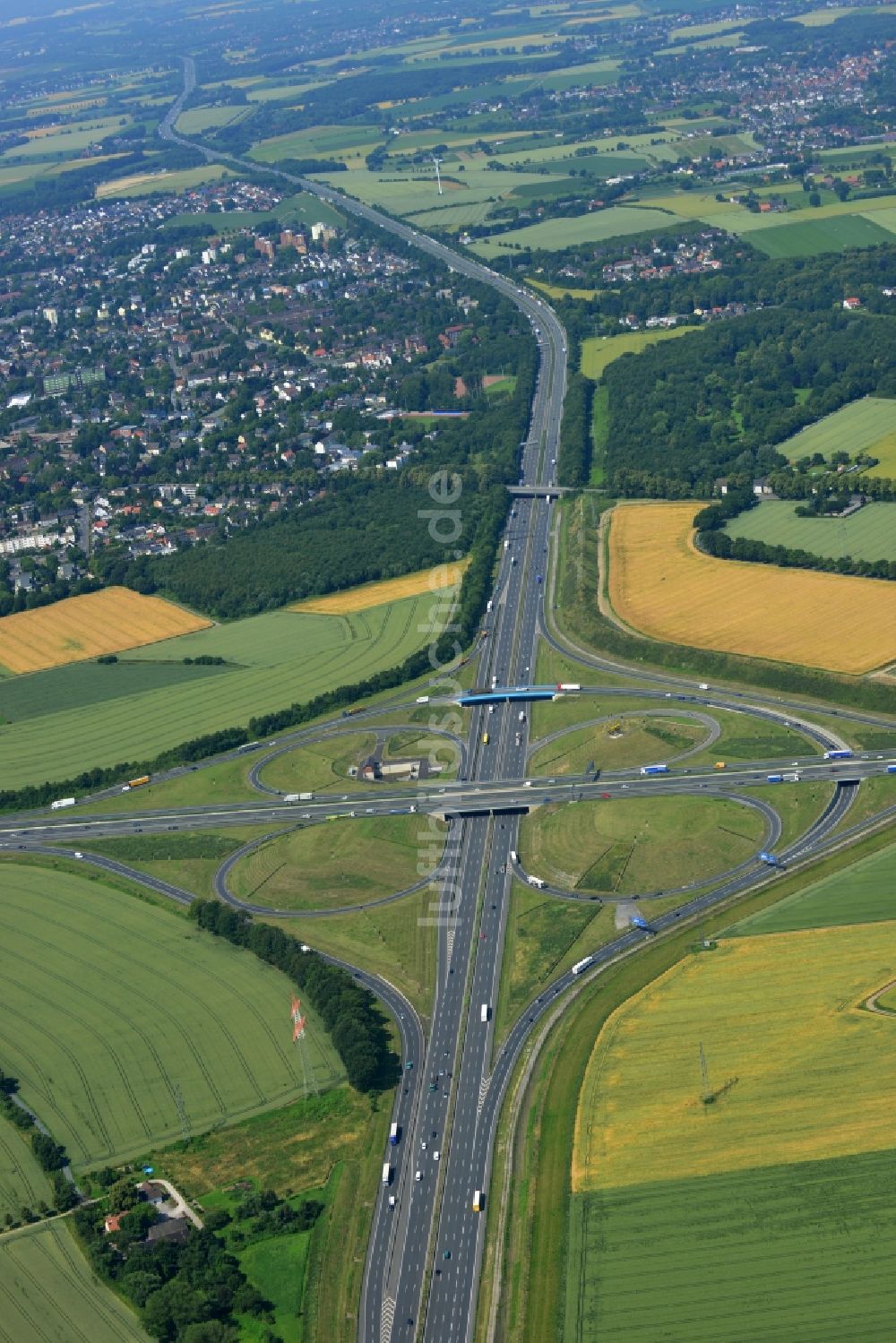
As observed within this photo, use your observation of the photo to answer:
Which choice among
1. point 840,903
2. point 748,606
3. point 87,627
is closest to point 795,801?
point 840,903

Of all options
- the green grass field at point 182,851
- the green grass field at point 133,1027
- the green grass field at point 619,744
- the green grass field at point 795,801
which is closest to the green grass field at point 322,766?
the green grass field at point 182,851

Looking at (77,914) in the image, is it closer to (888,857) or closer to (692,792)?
(692,792)

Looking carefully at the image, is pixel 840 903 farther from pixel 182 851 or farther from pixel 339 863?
pixel 182 851

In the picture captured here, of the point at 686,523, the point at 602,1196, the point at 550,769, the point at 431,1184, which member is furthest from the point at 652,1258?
the point at 686,523

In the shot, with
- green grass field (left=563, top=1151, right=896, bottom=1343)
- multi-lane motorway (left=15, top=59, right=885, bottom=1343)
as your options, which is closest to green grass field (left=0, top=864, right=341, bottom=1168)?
multi-lane motorway (left=15, top=59, right=885, bottom=1343)

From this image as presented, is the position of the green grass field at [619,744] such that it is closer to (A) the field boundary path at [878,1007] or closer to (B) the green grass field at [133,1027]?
(B) the green grass field at [133,1027]

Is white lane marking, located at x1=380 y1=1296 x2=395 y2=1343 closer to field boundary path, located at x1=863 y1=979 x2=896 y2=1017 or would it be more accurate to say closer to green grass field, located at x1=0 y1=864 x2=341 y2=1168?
green grass field, located at x1=0 y1=864 x2=341 y2=1168

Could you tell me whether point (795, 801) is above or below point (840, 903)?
above
